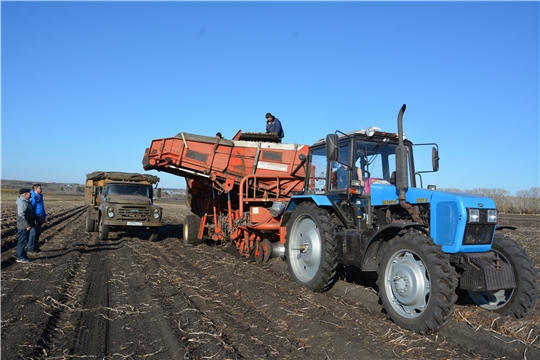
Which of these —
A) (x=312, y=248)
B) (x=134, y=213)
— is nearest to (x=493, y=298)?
(x=312, y=248)

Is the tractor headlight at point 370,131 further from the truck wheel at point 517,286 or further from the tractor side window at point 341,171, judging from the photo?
the truck wheel at point 517,286

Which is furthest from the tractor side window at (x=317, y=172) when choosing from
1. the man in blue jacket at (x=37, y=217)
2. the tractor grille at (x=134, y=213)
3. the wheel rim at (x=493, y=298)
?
the tractor grille at (x=134, y=213)

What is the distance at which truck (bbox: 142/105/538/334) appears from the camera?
4766mm

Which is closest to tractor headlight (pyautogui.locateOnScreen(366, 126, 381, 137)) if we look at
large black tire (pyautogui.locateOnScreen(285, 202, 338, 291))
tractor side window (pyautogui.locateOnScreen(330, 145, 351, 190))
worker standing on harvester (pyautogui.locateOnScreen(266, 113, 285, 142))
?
tractor side window (pyautogui.locateOnScreen(330, 145, 351, 190))

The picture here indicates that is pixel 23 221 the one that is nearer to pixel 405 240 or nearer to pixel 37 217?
pixel 37 217

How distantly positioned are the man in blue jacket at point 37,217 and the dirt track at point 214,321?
5.74 feet

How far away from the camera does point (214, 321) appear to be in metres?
5.06

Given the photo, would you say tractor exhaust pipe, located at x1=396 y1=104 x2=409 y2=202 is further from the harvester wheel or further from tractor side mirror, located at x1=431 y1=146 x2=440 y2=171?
the harvester wheel

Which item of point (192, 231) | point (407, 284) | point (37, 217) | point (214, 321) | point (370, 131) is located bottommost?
point (214, 321)

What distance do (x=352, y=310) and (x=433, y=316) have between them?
1340 millimetres

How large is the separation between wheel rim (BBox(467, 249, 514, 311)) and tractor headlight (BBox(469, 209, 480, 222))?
0.68m

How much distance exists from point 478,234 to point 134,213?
433 inches

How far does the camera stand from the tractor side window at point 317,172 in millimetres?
7289

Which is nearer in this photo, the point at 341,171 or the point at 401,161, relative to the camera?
the point at 401,161
